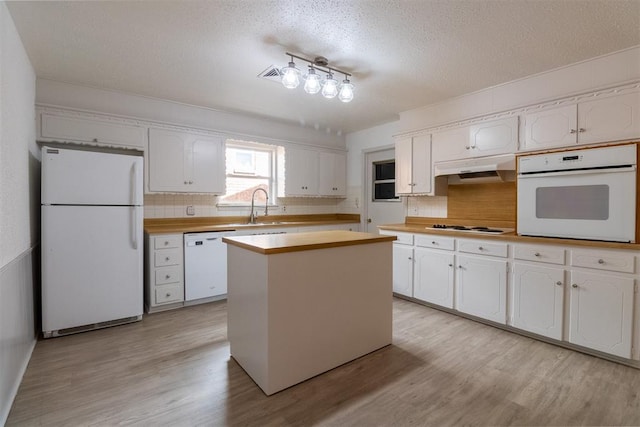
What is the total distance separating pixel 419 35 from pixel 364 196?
9.60ft

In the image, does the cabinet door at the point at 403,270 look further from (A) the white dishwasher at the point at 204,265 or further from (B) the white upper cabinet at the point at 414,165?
(A) the white dishwasher at the point at 204,265

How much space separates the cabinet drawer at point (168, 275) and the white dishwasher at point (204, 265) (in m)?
0.07

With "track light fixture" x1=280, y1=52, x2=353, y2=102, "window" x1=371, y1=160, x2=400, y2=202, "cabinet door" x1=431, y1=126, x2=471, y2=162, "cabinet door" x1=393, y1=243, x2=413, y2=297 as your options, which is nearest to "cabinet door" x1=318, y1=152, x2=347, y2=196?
"window" x1=371, y1=160, x2=400, y2=202

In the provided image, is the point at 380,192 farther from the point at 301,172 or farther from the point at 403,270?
the point at 403,270

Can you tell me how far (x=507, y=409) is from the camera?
172 centimetres

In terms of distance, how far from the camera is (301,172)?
4656 mm

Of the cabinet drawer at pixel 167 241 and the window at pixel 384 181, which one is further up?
the window at pixel 384 181

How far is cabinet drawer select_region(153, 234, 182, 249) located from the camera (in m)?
3.20

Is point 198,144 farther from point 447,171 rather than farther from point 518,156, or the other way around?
point 518,156

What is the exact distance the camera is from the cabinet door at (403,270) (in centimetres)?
350

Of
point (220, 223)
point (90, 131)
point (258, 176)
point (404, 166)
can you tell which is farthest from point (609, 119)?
point (90, 131)

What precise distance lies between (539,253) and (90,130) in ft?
14.2

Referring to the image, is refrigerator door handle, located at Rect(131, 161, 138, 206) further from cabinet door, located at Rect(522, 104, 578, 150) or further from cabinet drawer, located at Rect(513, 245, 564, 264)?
cabinet door, located at Rect(522, 104, 578, 150)

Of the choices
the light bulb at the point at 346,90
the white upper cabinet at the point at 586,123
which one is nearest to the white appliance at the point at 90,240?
the light bulb at the point at 346,90
